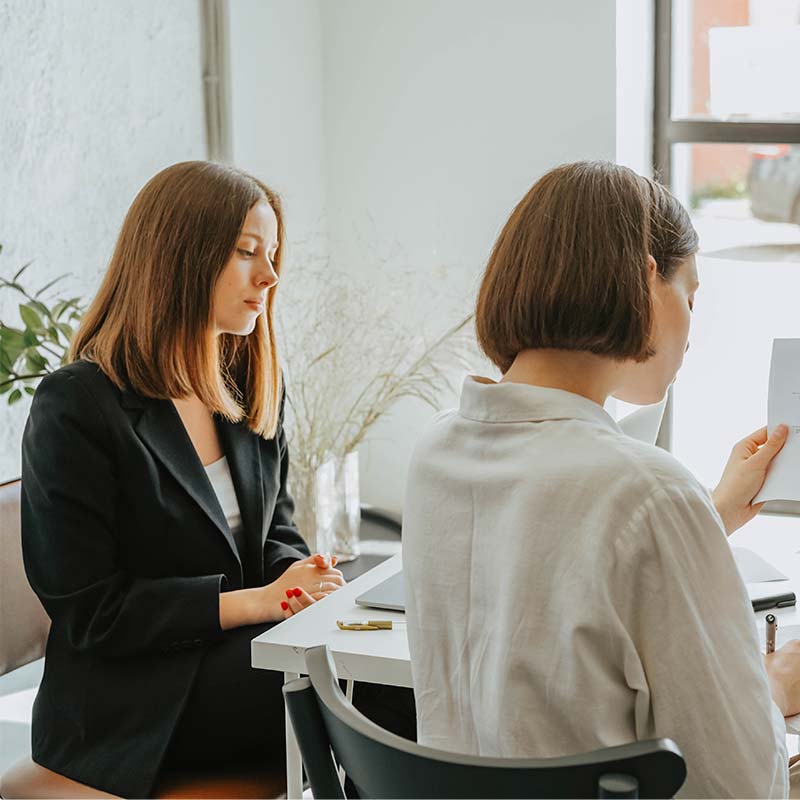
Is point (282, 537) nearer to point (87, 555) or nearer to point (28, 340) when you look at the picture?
point (87, 555)

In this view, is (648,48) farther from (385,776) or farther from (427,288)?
(385,776)

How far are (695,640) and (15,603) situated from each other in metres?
1.25

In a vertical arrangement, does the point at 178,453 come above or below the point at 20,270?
below

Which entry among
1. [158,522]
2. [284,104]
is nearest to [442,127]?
[284,104]

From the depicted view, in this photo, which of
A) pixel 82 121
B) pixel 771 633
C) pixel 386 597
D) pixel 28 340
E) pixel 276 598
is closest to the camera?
pixel 771 633

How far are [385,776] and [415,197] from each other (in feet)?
7.51

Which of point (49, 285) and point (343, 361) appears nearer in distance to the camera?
point (49, 285)

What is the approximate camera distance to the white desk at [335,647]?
4.75 feet

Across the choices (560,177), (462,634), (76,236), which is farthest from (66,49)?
(462,634)

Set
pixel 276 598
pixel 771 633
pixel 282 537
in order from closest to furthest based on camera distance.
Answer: pixel 771 633, pixel 276 598, pixel 282 537

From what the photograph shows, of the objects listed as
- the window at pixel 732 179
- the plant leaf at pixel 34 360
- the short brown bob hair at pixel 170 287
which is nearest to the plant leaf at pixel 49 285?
the plant leaf at pixel 34 360

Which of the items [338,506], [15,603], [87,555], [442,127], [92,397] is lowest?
[338,506]

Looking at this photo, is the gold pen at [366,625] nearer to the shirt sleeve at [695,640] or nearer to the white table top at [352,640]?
the white table top at [352,640]

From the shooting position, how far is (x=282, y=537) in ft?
6.76
